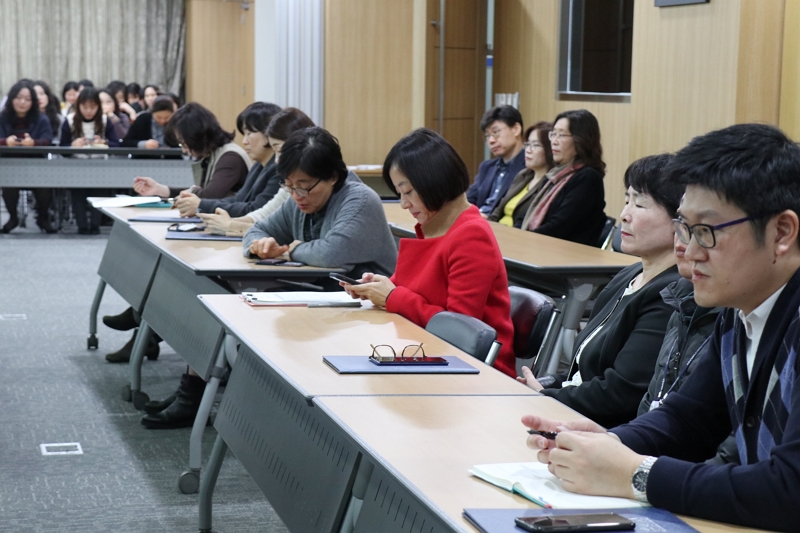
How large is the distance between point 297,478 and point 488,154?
7.15 m

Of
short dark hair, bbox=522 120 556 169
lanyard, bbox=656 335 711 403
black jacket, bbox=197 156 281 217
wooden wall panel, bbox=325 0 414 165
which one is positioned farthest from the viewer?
wooden wall panel, bbox=325 0 414 165

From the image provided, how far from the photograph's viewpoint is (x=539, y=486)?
5.02 feet

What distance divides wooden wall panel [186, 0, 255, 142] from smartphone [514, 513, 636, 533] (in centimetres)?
1463

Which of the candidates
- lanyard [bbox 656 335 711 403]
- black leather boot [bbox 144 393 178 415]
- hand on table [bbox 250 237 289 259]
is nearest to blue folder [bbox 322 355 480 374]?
lanyard [bbox 656 335 711 403]

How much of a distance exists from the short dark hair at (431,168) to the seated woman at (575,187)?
7.92 ft

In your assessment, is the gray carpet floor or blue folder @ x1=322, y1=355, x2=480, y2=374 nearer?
blue folder @ x1=322, y1=355, x2=480, y2=374

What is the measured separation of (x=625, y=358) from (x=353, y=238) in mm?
1701

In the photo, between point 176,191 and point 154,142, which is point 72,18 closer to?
point 154,142

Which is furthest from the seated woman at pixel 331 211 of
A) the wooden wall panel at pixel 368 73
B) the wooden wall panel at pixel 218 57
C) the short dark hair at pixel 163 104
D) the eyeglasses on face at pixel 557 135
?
the wooden wall panel at pixel 218 57

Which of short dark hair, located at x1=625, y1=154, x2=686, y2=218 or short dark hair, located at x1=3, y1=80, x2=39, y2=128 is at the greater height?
short dark hair, located at x1=3, y1=80, x2=39, y2=128

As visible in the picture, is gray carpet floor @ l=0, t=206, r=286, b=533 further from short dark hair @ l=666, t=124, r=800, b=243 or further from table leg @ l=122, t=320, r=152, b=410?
short dark hair @ l=666, t=124, r=800, b=243

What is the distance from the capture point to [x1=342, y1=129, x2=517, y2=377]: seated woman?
2963mm

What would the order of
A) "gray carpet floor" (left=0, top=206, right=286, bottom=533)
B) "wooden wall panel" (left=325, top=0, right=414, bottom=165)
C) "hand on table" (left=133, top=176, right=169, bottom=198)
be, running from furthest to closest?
1. "wooden wall panel" (left=325, top=0, right=414, bottom=165)
2. "hand on table" (left=133, top=176, right=169, bottom=198)
3. "gray carpet floor" (left=0, top=206, right=286, bottom=533)

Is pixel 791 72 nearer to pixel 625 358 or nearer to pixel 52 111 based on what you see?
pixel 625 358
